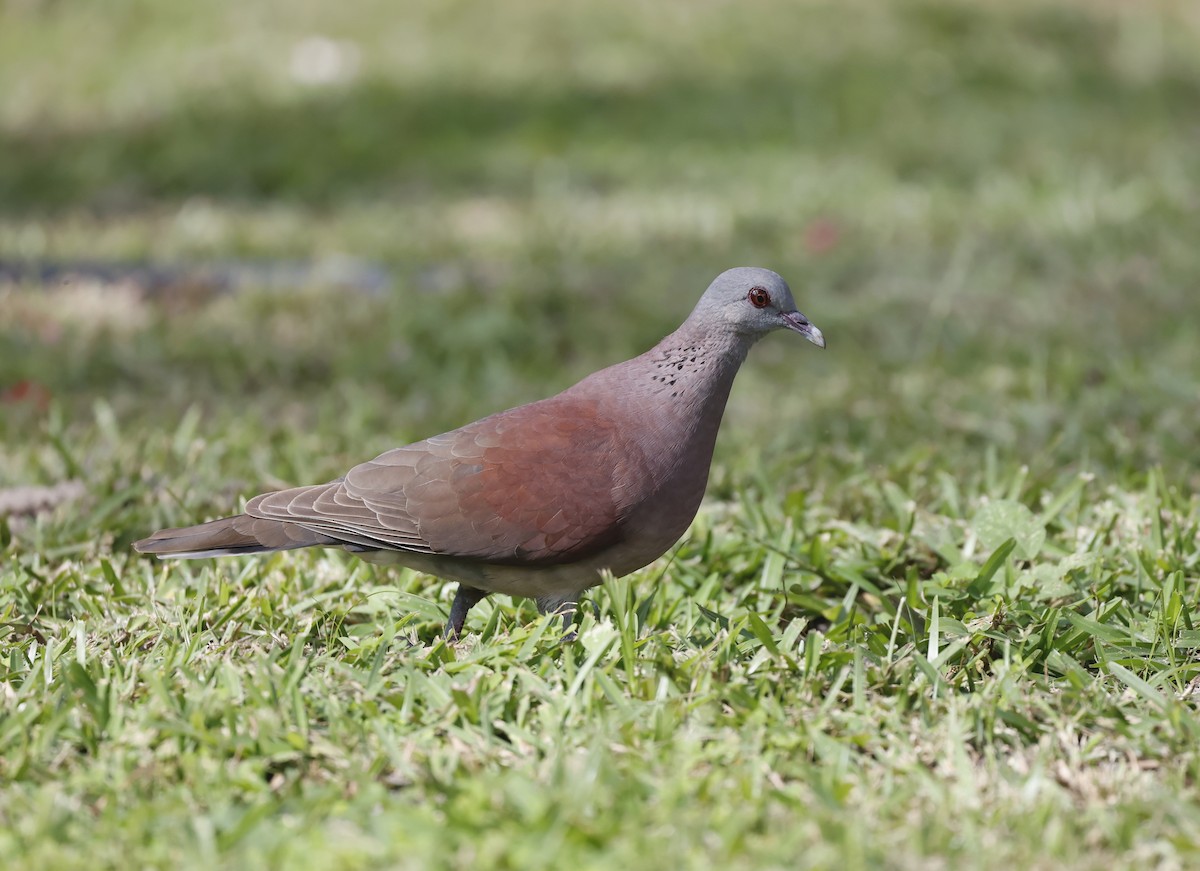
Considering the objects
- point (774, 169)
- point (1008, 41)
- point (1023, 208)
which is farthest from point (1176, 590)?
point (1008, 41)

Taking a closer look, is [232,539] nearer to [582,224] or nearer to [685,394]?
[685,394]

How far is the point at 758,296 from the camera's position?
3355 mm

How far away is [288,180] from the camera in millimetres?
9484

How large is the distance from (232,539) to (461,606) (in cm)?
55

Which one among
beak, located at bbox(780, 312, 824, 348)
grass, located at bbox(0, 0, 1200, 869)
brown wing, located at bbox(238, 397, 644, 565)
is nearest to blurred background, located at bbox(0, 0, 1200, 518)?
grass, located at bbox(0, 0, 1200, 869)

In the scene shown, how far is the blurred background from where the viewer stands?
5.00 metres

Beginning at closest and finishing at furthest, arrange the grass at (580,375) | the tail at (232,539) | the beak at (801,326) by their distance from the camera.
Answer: the grass at (580,375), the tail at (232,539), the beak at (801,326)

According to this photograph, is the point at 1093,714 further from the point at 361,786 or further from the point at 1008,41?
the point at 1008,41

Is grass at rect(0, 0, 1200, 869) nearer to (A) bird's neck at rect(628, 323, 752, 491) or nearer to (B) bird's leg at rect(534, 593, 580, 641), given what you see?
(B) bird's leg at rect(534, 593, 580, 641)

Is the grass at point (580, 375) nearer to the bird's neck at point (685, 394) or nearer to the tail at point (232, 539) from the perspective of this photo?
the tail at point (232, 539)

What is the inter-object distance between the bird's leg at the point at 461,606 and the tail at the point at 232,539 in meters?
0.31

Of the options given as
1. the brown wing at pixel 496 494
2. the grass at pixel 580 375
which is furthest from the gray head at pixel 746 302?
the grass at pixel 580 375

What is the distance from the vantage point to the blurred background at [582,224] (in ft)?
16.4

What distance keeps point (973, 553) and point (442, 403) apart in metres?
2.42
